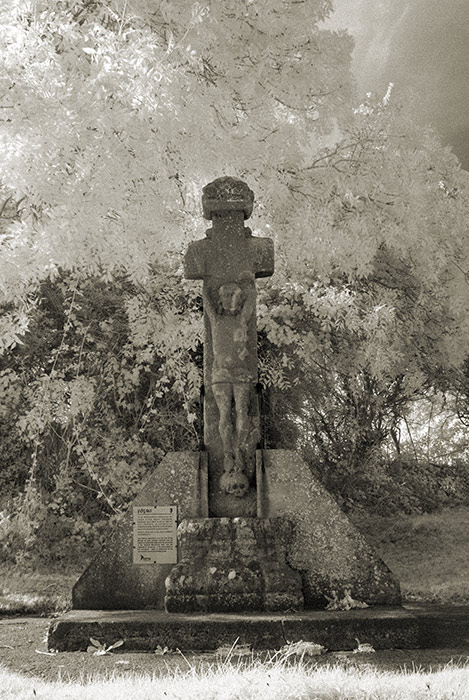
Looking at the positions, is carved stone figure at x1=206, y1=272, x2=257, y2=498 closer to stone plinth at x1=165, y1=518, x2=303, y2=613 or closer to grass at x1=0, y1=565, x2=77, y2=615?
stone plinth at x1=165, y1=518, x2=303, y2=613

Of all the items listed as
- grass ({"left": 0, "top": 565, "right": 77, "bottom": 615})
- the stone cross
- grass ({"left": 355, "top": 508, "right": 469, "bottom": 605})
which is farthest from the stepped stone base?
grass ({"left": 355, "top": 508, "right": 469, "bottom": 605})

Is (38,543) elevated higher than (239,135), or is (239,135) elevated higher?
(239,135)

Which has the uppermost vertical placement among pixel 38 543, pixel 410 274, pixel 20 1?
pixel 20 1

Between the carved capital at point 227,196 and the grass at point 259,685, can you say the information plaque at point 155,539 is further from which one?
the carved capital at point 227,196

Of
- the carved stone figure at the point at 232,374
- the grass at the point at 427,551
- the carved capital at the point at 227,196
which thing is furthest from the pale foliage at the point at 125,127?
the grass at the point at 427,551

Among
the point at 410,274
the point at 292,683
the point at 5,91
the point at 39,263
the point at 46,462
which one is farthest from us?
the point at 410,274

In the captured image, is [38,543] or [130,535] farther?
[38,543]

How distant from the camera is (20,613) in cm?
587

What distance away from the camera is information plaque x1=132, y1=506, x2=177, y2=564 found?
473 cm

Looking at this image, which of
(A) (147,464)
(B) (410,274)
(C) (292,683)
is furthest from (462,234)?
Answer: (C) (292,683)

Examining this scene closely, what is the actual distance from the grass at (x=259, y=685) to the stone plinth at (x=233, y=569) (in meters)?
0.98

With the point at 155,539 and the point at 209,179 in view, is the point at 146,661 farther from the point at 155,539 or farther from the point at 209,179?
the point at 209,179

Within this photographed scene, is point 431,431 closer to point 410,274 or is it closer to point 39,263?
point 410,274

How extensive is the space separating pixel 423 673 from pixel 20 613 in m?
3.81
